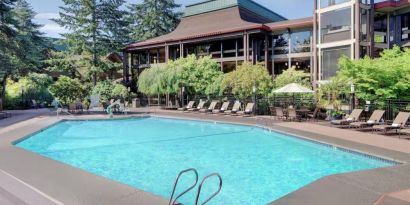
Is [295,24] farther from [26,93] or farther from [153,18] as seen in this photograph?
[153,18]

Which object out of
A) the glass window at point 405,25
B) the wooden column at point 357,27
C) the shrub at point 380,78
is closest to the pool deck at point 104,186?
the shrub at point 380,78

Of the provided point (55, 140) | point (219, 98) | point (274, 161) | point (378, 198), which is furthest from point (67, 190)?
point (219, 98)

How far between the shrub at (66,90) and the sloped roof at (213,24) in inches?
366

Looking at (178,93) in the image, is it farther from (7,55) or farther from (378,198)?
(378,198)

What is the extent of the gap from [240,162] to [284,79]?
40.7 feet

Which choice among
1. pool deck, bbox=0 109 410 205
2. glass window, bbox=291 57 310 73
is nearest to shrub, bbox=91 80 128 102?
glass window, bbox=291 57 310 73

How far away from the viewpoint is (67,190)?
18.7 ft

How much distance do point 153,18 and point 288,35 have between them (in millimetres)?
21107

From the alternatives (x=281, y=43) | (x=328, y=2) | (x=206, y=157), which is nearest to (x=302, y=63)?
(x=281, y=43)

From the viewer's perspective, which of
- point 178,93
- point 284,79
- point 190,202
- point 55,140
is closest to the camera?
point 190,202

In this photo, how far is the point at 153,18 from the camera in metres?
42.7

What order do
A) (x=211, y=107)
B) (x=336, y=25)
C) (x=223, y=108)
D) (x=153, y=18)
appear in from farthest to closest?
(x=153, y=18) < (x=336, y=25) < (x=211, y=107) < (x=223, y=108)

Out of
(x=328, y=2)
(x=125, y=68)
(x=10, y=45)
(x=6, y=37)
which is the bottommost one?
(x=125, y=68)

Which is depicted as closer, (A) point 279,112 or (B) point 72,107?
(A) point 279,112
